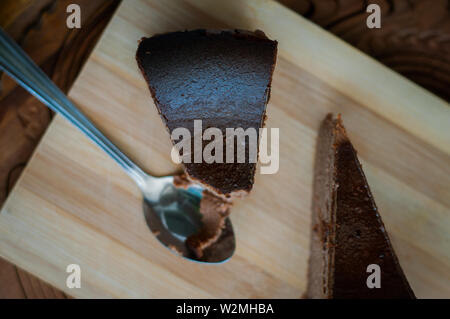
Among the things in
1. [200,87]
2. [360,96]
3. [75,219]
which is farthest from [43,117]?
[360,96]

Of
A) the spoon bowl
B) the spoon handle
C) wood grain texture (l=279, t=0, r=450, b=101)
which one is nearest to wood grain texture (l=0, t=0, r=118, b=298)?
the spoon handle

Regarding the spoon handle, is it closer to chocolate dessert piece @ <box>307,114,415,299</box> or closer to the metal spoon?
the metal spoon

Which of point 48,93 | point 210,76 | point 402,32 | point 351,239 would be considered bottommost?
point 351,239

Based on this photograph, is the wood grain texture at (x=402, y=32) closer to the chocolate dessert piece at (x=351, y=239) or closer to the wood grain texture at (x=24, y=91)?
the chocolate dessert piece at (x=351, y=239)
